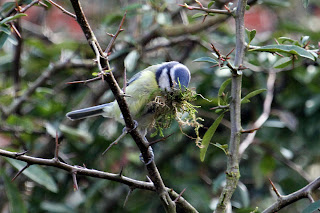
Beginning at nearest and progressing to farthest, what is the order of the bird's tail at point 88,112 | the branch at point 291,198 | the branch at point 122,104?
1. the branch at point 122,104
2. the branch at point 291,198
3. the bird's tail at point 88,112

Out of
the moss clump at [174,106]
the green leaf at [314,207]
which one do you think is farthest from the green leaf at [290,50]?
the green leaf at [314,207]

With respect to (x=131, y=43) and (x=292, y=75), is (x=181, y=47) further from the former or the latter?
(x=292, y=75)

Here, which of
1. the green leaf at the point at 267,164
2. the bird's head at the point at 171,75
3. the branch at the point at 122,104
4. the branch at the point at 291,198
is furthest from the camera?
the green leaf at the point at 267,164

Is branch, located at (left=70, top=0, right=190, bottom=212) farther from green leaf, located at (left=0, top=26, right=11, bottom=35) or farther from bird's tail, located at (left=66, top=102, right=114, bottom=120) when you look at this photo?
bird's tail, located at (left=66, top=102, right=114, bottom=120)

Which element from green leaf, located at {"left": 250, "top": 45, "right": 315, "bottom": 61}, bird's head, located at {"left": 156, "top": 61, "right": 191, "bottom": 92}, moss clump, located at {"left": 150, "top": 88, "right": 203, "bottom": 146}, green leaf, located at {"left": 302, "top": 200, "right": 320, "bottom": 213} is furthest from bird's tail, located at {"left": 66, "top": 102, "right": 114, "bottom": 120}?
green leaf, located at {"left": 302, "top": 200, "right": 320, "bottom": 213}

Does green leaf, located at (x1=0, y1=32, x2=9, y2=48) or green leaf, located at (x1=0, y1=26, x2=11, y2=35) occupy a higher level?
green leaf, located at (x1=0, y1=26, x2=11, y2=35)

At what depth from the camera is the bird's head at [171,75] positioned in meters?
2.19

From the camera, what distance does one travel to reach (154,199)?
2.95 m

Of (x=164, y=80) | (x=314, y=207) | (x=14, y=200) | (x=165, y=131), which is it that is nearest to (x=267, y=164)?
(x=165, y=131)

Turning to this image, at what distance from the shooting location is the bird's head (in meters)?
2.19

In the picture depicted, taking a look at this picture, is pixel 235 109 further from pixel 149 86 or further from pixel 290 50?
pixel 149 86

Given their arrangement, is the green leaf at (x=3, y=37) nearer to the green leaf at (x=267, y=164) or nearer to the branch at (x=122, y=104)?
the branch at (x=122, y=104)

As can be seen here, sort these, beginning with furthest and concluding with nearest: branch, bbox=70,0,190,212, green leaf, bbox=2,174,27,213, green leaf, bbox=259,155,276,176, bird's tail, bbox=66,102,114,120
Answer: green leaf, bbox=259,155,276,176 < bird's tail, bbox=66,102,114,120 < green leaf, bbox=2,174,27,213 < branch, bbox=70,0,190,212

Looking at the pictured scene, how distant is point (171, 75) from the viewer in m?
2.34
